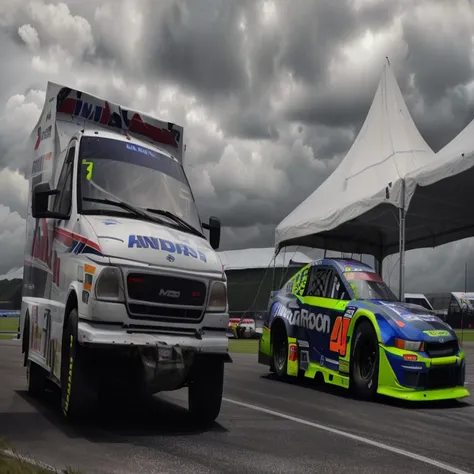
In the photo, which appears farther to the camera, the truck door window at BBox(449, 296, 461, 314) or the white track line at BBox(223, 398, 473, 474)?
the truck door window at BBox(449, 296, 461, 314)

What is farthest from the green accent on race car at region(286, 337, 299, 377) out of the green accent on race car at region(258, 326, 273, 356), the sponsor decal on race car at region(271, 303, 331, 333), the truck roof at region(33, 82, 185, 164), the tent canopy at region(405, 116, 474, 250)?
the tent canopy at region(405, 116, 474, 250)

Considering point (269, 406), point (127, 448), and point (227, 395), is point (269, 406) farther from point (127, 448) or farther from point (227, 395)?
point (127, 448)

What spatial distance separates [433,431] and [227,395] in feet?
10.1

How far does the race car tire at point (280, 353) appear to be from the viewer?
36.7 feet

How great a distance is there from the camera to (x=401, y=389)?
27.5 ft

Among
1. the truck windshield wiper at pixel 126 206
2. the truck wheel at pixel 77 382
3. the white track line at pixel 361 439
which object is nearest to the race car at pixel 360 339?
the white track line at pixel 361 439

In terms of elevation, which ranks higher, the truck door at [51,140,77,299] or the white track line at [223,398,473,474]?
the truck door at [51,140,77,299]

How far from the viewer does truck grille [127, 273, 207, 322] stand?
18.8 feet

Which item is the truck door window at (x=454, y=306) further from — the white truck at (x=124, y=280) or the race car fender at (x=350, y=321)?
the white truck at (x=124, y=280)

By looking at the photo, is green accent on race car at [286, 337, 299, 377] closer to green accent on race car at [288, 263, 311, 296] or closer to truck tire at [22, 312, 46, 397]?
green accent on race car at [288, 263, 311, 296]

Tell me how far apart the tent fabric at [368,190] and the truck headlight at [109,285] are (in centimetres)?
1000

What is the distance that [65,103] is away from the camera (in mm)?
7922

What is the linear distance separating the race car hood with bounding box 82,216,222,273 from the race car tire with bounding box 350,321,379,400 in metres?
3.30

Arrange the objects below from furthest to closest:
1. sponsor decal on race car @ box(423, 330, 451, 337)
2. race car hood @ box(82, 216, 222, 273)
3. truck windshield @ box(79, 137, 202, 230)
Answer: sponsor decal on race car @ box(423, 330, 451, 337) → truck windshield @ box(79, 137, 202, 230) → race car hood @ box(82, 216, 222, 273)
